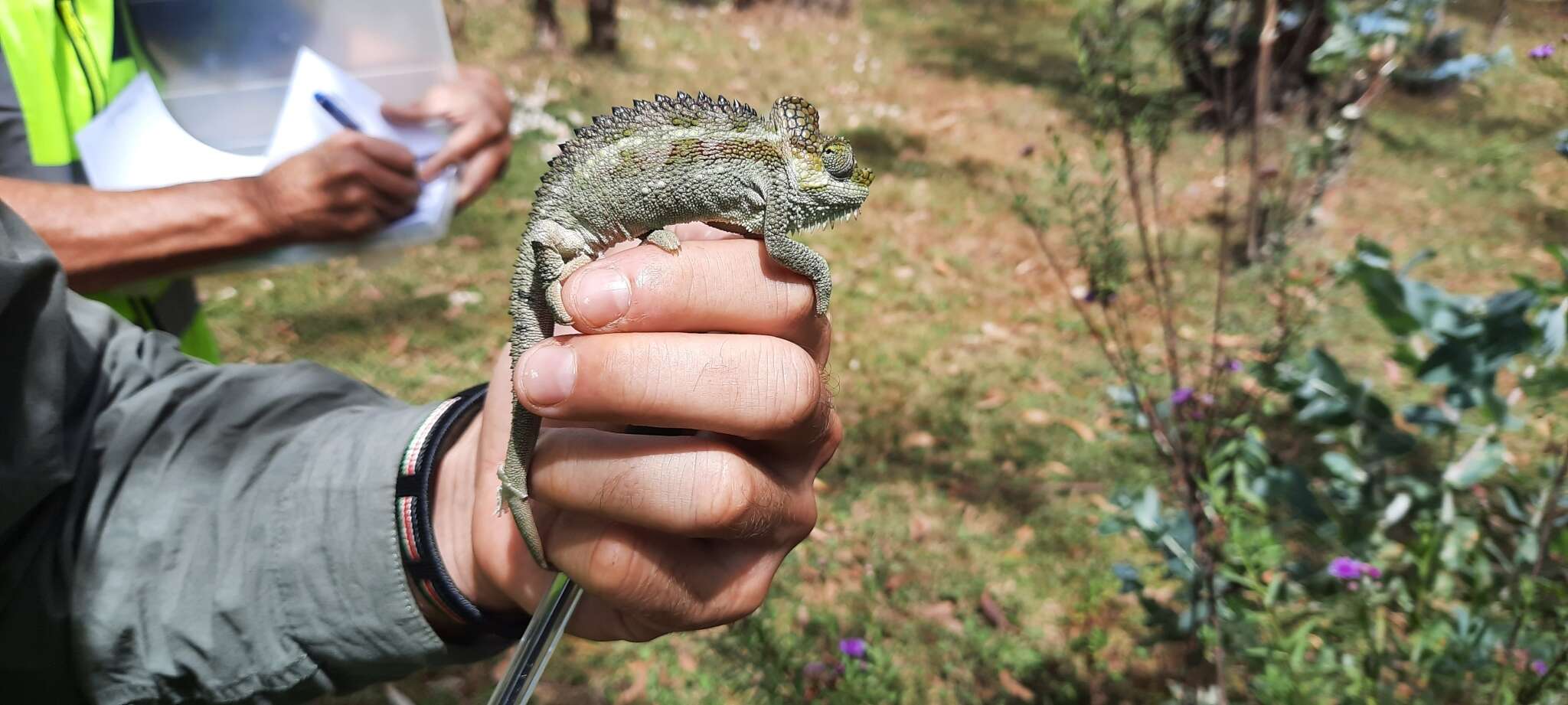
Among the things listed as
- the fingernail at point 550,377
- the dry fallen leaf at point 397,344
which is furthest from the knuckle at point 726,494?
the dry fallen leaf at point 397,344

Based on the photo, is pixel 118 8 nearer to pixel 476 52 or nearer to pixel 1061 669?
pixel 1061 669

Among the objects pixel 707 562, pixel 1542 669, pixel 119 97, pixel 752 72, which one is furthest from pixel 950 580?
pixel 752 72

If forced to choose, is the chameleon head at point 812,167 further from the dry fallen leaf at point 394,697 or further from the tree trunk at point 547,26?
the tree trunk at point 547,26

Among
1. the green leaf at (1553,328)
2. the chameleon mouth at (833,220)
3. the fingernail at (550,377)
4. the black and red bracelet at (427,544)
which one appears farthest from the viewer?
the green leaf at (1553,328)

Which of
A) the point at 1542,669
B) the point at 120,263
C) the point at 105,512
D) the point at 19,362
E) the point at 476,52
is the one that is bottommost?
the point at 476,52

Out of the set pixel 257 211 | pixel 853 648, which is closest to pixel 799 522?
pixel 853 648

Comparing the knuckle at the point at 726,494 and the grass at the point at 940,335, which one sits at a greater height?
the knuckle at the point at 726,494

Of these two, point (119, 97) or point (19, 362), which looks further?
point (119, 97)
